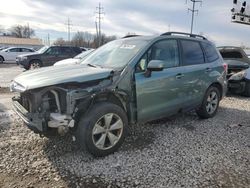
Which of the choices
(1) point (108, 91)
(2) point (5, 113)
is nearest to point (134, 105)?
(1) point (108, 91)

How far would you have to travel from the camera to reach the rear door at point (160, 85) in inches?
174

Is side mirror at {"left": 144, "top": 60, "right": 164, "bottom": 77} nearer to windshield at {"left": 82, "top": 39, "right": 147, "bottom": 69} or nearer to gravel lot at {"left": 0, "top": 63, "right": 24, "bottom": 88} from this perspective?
windshield at {"left": 82, "top": 39, "right": 147, "bottom": 69}

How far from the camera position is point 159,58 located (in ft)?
15.8

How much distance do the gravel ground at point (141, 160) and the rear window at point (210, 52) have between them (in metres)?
1.60

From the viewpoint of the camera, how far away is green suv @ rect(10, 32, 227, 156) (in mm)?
3703

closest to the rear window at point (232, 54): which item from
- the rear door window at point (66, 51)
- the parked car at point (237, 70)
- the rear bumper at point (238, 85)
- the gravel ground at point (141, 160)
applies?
the parked car at point (237, 70)

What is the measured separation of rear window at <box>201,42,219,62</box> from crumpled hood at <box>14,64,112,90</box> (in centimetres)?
282

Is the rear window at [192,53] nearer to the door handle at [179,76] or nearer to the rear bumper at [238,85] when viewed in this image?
the door handle at [179,76]

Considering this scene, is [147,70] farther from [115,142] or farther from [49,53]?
[49,53]

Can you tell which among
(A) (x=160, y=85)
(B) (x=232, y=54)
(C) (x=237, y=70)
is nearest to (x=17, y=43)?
(B) (x=232, y=54)

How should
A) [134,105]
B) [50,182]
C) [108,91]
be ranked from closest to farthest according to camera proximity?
[50,182], [108,91], [134,105]

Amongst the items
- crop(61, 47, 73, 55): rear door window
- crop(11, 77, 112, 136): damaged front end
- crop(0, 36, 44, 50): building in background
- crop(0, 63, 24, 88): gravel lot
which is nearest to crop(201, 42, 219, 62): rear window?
crop(11, 77, 112, 136): damaged front end

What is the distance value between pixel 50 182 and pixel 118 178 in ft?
2.79

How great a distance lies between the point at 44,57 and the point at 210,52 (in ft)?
44.9
